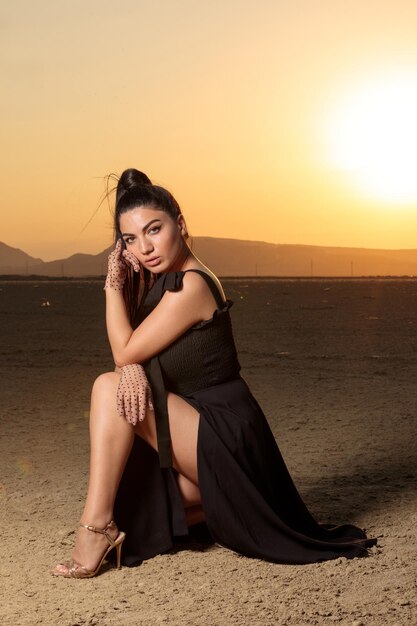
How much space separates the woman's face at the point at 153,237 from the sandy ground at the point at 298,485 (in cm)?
136

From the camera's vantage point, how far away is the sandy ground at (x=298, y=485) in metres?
3.92

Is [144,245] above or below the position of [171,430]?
above

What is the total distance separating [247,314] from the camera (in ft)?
92.3

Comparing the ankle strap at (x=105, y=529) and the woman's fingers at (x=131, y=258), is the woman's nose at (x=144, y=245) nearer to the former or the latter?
the woman's fingers at (x=131, y=258)

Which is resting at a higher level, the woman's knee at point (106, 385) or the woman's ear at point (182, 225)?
the woman's ear at point (182, 225)

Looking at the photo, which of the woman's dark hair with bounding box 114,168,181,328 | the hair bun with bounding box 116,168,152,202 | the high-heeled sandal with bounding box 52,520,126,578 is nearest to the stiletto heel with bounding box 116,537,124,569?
the high-heeled sandal with bounding box 52,520,126,578

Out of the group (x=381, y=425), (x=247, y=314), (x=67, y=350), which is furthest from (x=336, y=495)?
(x=247, y=314)

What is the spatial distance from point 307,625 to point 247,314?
80.3ft

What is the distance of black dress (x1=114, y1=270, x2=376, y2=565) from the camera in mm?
4324

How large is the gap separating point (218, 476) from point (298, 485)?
1.83 m

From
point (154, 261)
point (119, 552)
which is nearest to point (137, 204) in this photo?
point (154, 261)

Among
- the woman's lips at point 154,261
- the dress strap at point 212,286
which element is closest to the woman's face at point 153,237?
the woman's lips at point 154,261

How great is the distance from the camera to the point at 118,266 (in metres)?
4.41

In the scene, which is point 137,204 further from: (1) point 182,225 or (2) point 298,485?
(2) point 298,485
